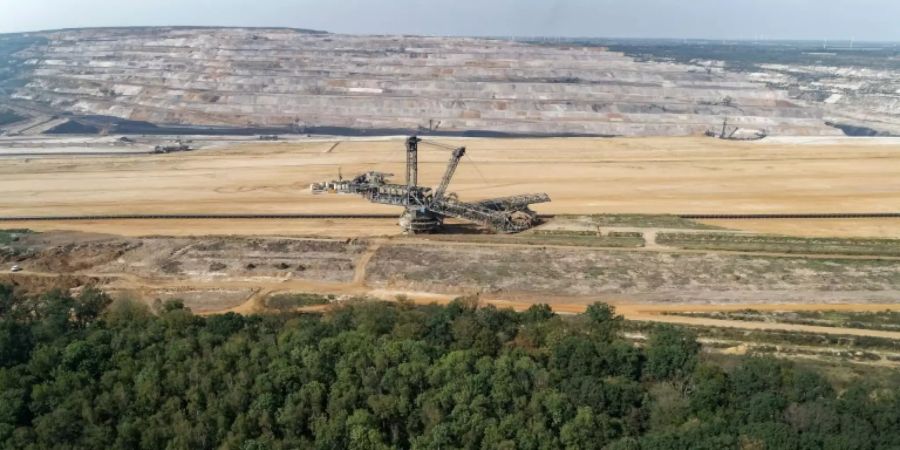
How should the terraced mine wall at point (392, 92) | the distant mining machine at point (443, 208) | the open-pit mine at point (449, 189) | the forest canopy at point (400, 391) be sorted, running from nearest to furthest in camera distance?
the forest canopy at point (400, 391) < the open-pit mine at point (449, 189) < the distant mining machine at point (443, 208) < the terraced mine wall at point (392, 92)

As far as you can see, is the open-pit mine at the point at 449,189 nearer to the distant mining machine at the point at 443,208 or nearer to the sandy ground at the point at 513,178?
the distant mining machine at the point at 443,208

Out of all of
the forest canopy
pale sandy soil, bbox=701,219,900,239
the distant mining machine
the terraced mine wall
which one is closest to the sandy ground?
pale sandy soil, bbox=701,219,900,239

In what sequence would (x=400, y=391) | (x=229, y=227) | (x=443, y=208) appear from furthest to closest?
(x=229, y=227) → (x=443, y=208) → (x=400, y=391)

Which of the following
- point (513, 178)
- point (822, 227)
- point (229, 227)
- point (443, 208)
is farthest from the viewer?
point (513, 178)

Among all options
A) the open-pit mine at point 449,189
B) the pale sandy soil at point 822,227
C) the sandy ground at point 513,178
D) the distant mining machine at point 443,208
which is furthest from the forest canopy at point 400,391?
the pale sandy soil at point 822,227

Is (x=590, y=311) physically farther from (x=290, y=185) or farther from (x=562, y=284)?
(x=290, y=185)

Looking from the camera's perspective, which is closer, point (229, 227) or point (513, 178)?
point (229, 227)

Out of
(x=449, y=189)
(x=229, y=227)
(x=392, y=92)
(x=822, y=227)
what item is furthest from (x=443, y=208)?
(x=392, y=92)

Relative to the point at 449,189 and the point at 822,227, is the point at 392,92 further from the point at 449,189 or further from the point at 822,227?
the point at 822,227
